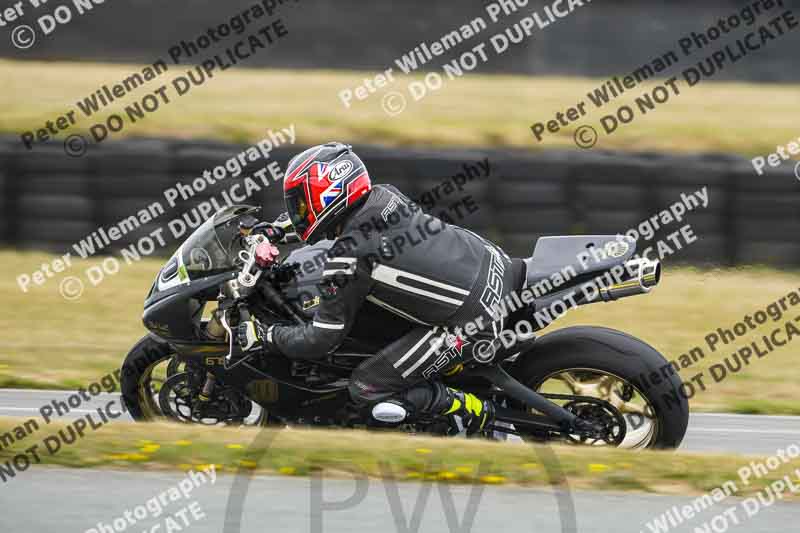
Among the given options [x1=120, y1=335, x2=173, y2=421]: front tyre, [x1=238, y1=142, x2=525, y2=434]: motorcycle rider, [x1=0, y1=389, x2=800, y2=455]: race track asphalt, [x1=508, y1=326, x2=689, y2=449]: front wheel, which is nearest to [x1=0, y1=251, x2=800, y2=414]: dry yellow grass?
[x1=0, y1=389, x2=800, y2=455]: race track asphalt

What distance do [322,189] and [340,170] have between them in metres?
0.14

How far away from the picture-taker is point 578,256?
6035 millimetres

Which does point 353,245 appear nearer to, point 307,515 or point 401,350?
point 401,350

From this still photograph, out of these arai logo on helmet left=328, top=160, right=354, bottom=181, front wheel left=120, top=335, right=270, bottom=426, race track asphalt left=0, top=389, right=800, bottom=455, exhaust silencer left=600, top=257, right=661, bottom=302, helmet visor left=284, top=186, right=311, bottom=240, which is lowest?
race track asphalt left=0, top=389, right=800, bottom=455

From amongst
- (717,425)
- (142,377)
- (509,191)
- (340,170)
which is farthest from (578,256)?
(509,191)

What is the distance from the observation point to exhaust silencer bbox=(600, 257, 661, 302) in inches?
234

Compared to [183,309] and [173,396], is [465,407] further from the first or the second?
[173,396]

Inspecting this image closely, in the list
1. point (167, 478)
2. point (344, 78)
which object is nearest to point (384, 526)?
point (167, 478)

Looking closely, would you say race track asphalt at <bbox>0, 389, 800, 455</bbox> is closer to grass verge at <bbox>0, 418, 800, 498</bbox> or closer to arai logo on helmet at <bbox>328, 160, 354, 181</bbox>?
grass verge at <bbox>0, 418, 800, 498</bbox>

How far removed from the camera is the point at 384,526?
4590 millimetres

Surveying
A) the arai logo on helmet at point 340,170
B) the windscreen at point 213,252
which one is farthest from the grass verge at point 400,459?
the arai logo on helmet at point 340,170

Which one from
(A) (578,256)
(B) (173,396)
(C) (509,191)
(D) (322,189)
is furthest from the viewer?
(C) (509,191)

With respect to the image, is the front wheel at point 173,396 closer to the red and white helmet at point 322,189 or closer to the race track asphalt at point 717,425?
the race track asphalt at point 717,425

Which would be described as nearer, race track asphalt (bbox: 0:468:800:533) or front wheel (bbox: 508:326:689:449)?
race track asphalt (bbox: 0:468:800:533)
